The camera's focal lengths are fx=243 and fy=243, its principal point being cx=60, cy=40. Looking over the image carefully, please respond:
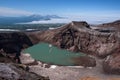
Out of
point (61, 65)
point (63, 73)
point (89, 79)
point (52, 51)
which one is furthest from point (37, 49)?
point (89, 79)

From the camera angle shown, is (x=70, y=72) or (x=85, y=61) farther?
(x=85, y=61)

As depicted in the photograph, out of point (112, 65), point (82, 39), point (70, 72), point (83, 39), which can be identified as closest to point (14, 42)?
point (82, 39)

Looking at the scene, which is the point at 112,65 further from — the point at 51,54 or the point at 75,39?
the point at 75,39

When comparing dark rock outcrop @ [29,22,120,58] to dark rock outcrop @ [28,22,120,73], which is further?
dark rock outcrop @ [29,22,120,58]

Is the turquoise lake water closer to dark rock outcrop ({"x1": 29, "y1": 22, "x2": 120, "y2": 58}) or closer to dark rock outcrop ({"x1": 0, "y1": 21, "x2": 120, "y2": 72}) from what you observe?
dark rock outcrop ({"x1": 0, "y1": 21, "x2": 120, "y2": 72})

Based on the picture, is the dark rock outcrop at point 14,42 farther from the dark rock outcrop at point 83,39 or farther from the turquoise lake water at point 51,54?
the dark rock outcrop at point 83,39

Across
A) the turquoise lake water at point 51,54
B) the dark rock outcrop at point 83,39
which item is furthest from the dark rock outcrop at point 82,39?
the turquoise lake water at point 51,54

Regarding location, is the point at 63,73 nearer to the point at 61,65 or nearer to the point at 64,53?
the point at 61,65

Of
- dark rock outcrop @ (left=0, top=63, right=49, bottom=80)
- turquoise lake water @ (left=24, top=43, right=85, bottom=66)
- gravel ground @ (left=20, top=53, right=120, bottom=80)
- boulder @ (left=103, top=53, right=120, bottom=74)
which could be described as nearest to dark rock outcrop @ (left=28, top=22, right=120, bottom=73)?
turquoise lake water @ (left=24, top=43, right=85, bottom=66)

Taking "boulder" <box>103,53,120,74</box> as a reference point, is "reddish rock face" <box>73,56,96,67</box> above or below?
below

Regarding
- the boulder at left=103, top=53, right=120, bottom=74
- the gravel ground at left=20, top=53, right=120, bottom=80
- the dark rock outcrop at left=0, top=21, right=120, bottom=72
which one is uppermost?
the dark rock outcrop at left=0, top=21, right=120, bottom=72
